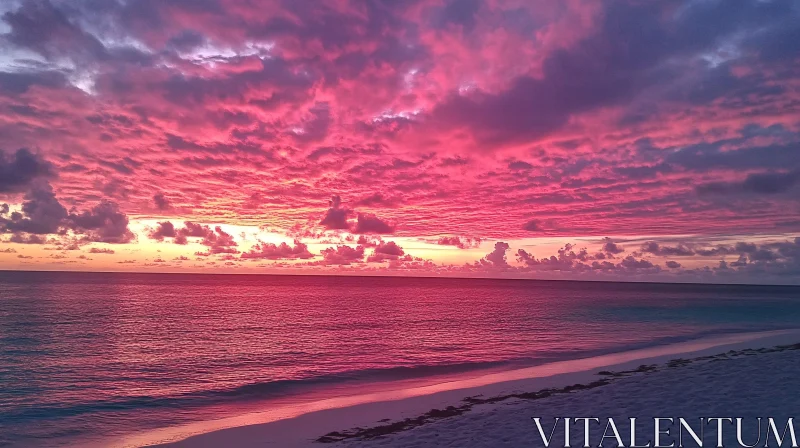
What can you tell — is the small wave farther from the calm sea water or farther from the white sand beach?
the white sand beach

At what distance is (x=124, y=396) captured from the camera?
25156 millimetres

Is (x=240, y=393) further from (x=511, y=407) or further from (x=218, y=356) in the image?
(x=511, y=407)

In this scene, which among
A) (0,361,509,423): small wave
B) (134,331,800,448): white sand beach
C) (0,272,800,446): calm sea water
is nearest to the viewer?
(134,331,800,448): white sand beach

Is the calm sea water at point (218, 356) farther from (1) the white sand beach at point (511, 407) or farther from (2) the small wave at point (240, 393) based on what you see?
(1) the white sand beach at point (511, 407)

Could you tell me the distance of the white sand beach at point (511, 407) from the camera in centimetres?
1616

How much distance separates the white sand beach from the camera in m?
16.2

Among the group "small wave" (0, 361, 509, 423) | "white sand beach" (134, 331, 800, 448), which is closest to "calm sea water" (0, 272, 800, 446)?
"small wave" (0, 361, 509, 423)

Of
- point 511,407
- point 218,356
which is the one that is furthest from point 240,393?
point 511,407

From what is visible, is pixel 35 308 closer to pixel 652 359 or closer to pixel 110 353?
pixel 110 353

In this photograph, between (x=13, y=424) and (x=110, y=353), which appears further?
(x=110, y=353)

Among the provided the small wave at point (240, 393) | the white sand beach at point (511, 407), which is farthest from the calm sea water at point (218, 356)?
the white sand beach at point (511, 407)

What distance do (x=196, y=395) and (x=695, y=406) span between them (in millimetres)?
22100

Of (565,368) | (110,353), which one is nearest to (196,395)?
(110,353)

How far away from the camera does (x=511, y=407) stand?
1955 cm
